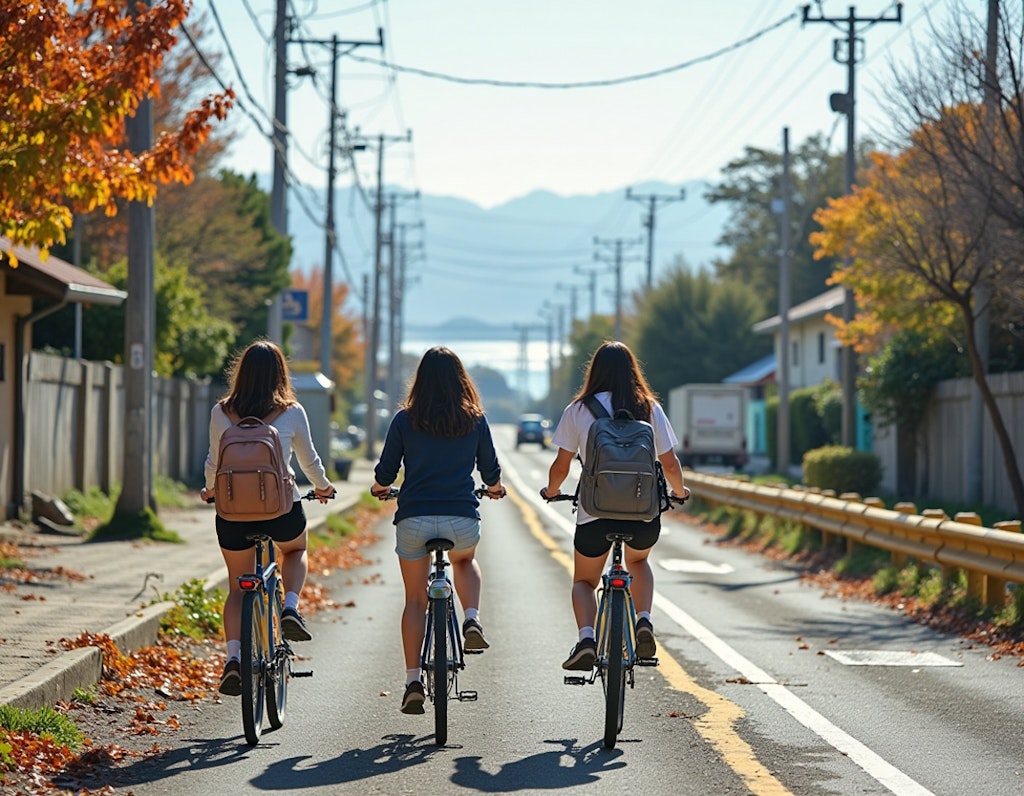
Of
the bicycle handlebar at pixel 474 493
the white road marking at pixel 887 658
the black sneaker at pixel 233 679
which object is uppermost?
the bicycle handlebar at pixel 474 493

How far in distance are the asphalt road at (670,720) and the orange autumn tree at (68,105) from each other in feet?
12.2

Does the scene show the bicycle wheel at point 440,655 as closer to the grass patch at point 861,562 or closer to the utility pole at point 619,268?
the grass patch at point 861,562

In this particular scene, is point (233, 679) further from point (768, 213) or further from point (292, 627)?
point (768, 213)

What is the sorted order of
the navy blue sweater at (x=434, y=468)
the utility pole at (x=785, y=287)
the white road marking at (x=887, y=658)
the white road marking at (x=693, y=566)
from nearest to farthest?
the navy blue sweater at (x=434, y=468) < the white road marking at (x=887, y=658) < the white road marking at (x=693, y=566) < the utility pole at (x=785, y=287)

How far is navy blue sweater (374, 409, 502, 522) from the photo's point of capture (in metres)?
7.69

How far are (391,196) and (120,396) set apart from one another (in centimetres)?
5012

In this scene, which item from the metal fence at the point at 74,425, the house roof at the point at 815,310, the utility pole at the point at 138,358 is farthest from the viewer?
the house roof at the point at 815,310

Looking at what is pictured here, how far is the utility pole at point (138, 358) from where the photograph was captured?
18.5 m

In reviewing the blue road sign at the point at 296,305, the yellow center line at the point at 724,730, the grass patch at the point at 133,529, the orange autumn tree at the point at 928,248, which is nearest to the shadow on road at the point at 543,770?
the yellow center line at the point at 724,730

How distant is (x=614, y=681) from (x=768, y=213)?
280ft

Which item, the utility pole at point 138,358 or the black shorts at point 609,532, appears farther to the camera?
the utility pole at point 138,358

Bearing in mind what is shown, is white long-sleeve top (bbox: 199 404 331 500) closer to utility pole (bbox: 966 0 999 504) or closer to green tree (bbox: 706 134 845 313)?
utility pole (bbox: 966 0 999 504)

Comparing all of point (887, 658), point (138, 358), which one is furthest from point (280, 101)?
point (887, 658)

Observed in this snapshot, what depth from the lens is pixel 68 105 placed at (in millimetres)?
10664
